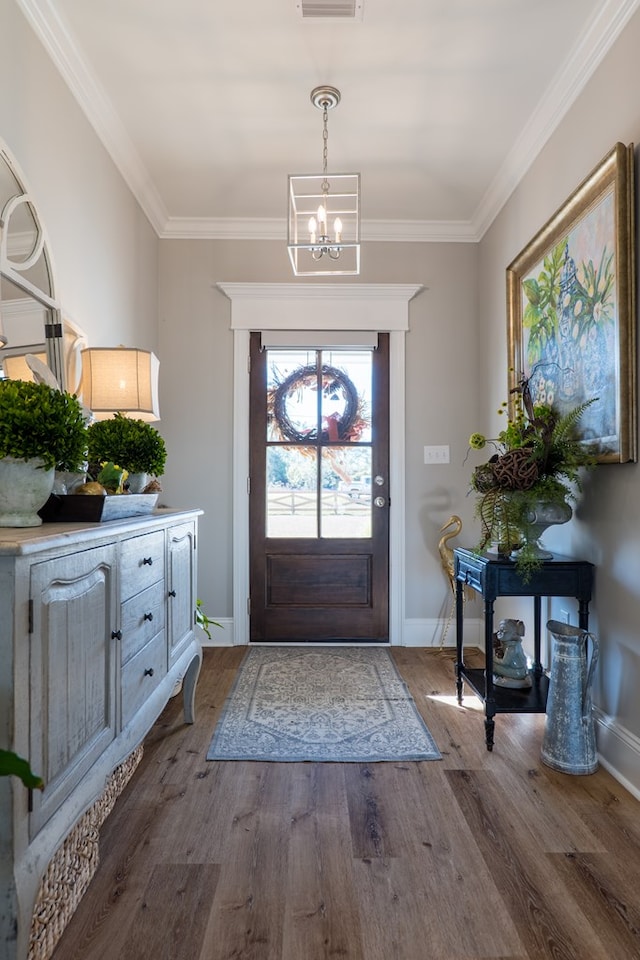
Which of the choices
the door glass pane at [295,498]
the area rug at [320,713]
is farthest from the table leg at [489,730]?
the door glass pane at [295,498]

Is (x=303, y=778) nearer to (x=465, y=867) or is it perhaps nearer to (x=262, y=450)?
(x=465, y=867)

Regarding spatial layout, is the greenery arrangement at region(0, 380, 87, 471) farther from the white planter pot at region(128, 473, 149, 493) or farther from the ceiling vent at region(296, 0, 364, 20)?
the ceiling vent at region(296, 0, 364, 20)

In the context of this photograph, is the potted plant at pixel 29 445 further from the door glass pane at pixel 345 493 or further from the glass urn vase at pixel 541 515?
the door glass pane at pixel 345 493

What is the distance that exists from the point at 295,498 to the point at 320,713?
4.63 ft

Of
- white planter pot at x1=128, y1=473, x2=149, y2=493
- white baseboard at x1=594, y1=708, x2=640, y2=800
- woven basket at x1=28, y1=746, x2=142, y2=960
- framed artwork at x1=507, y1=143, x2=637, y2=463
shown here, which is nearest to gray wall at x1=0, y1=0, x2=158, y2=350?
white planter pot at x1=128, y1=473, x2=149, y2=493

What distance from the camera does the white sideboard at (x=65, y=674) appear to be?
0.96m

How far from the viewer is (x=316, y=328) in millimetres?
3482

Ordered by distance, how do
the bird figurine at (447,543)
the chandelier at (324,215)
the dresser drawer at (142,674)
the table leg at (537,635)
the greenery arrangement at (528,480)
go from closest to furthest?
the dresser drawer at (142,674), the greenery arrangement at (528,480), the chandelier at (324,215), the table leg at (537,635), the bird figurine at (447,543)

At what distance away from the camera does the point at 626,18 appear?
188cm

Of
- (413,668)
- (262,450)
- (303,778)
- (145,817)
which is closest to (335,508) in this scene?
(262,450)

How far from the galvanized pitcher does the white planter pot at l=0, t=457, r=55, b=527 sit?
1730mm

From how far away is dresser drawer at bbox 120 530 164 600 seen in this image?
4.90 feet

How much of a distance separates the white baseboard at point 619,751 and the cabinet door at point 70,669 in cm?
164

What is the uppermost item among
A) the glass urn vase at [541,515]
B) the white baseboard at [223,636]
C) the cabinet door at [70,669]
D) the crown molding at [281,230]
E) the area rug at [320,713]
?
the crown molding at [281,230]
